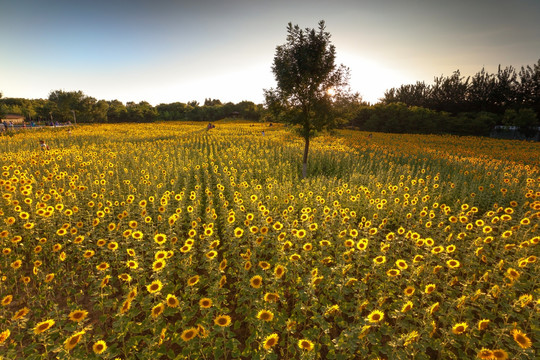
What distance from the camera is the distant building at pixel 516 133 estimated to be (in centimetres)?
3681

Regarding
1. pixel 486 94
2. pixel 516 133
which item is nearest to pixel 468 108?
pixel 486 94

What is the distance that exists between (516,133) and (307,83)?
47056 mm

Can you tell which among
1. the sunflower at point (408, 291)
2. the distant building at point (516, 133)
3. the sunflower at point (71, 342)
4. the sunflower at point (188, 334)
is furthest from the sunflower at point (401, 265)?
the distant building at point (516, 133)

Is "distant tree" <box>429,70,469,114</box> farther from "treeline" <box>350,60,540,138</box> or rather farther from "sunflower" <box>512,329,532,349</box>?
"sunflower" <box>512,329,532,349</box>

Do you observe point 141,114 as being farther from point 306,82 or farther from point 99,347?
point 99,347

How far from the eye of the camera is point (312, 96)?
1230 cm

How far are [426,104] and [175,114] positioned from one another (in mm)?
86091

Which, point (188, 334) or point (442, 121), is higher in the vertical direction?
point (442, 121)

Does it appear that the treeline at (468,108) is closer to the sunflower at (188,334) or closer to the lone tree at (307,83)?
the lone tree at (307,83)

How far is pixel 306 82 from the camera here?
12.1m

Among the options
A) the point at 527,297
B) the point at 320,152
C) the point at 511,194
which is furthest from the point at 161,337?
the point at 320,152

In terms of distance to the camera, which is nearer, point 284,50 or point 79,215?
point 79,215

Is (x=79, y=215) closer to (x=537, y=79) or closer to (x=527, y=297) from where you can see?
(x=527, y=297)

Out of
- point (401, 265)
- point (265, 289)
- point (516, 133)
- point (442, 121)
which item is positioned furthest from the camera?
point (442, 121)
